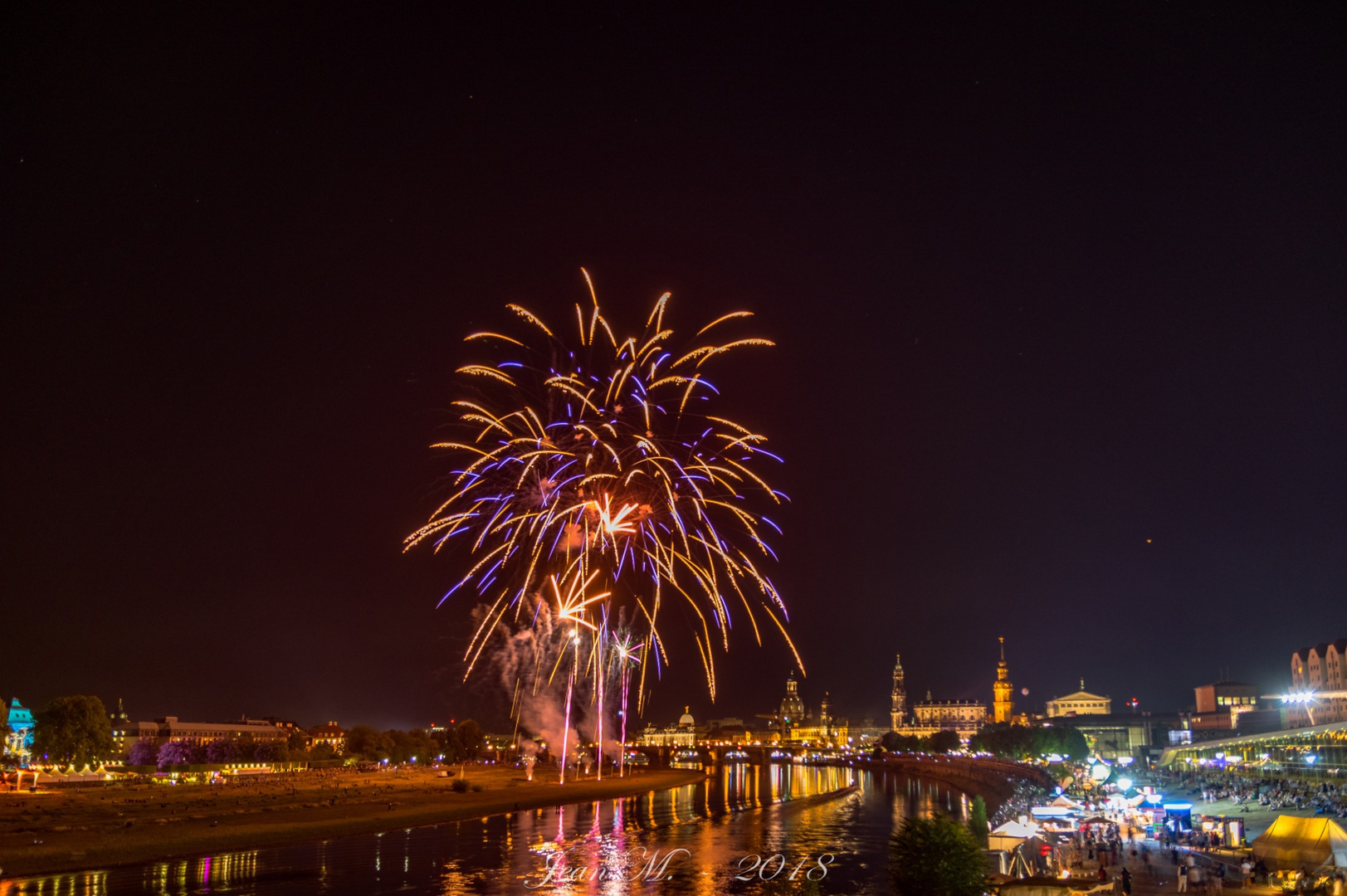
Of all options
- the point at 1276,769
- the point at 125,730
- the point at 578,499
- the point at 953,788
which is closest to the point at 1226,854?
the point at 578,499

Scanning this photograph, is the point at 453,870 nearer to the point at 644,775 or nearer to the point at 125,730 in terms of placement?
the point at 644,775

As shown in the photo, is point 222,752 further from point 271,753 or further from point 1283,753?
point 1283,753

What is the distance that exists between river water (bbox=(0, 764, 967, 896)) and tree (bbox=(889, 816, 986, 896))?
3.30 m

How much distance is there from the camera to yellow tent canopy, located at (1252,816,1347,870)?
3162 centimetres

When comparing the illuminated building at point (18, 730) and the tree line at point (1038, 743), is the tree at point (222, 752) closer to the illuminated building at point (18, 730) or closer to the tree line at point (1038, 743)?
the illuminated building at point (18, 730)

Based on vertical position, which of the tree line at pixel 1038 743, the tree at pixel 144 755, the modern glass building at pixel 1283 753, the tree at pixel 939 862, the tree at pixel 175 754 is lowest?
the tree line at pixel 1038 743

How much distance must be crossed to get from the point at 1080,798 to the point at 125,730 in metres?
186

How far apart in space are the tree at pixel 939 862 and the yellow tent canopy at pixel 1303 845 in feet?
32.8

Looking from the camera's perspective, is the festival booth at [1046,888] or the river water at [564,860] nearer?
the festival booth at [1046,888]

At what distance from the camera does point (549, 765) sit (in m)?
123

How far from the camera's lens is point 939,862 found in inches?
1268

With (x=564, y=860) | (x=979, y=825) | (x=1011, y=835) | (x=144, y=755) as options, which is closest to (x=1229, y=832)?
(x=1011, y=835)

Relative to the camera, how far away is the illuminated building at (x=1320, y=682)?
12600 centimetres

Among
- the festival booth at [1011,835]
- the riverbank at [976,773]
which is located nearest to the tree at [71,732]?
the riverbank at [976,773]
